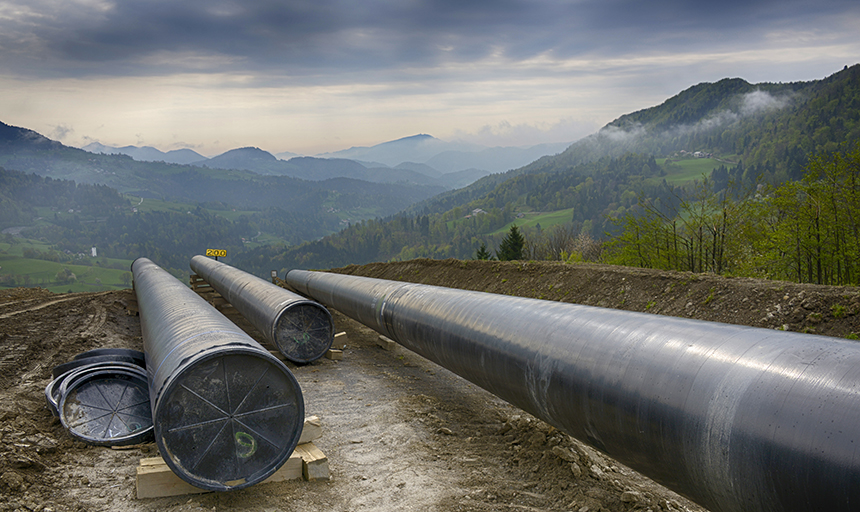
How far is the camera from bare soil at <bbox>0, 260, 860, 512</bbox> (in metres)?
4.47

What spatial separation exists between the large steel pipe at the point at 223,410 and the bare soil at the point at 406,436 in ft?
0.98

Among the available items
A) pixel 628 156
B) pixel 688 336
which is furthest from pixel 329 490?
pixel 628 156

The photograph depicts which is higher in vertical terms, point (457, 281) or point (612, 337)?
point (612, 337)

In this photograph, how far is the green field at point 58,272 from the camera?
116125 mm

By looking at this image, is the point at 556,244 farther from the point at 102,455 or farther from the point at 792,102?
the point at 792,102

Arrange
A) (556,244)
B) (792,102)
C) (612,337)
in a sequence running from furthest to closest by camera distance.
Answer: (792,102)
(556,244)
(612,337)

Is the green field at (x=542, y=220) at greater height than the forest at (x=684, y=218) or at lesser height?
lesser

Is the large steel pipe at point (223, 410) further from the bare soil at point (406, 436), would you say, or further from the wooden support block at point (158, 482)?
the bare soil at point (406, 436)

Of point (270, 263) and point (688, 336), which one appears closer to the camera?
point (688, 336)

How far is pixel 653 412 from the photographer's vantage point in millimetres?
3369

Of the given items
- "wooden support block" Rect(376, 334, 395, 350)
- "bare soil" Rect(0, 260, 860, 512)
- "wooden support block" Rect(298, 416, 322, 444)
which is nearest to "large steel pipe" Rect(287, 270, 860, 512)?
"bare soil" Rect(0, 260, 860, 512)

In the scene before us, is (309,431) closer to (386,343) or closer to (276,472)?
(276,472)

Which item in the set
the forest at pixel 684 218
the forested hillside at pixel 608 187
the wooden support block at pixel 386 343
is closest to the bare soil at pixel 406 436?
the wooden support block at pixel 386 343

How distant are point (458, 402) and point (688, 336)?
4734 millimetres
